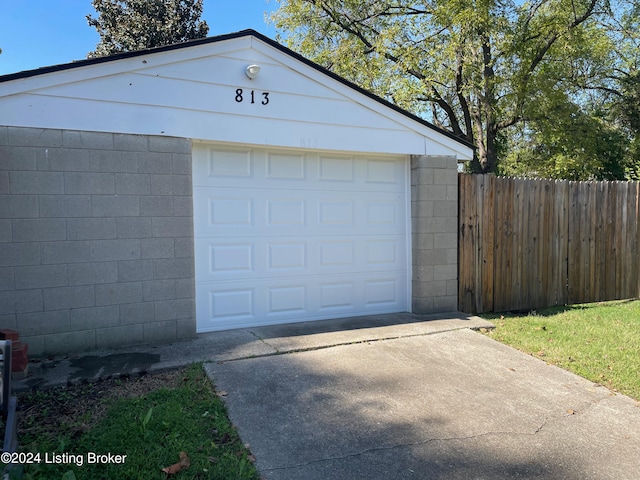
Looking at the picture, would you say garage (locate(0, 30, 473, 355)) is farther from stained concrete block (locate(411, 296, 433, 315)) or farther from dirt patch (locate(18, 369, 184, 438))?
dirt patch (locate(18, 369, 184, 438))

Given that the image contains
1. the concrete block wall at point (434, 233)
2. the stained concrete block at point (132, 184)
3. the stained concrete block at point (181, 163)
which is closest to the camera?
the stained concrete block at point (132, 184)

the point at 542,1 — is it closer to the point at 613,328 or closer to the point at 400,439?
the point at 613,328

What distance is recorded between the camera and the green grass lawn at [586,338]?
4488 mm

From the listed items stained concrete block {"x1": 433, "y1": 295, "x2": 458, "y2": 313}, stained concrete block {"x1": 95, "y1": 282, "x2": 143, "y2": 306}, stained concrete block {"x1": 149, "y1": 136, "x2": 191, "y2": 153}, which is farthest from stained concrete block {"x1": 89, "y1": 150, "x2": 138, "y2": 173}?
stained concrete block {"x1": 433, "y1": 295, "x2": 458, "y2": 313}

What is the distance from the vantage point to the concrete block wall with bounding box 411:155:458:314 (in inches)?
254

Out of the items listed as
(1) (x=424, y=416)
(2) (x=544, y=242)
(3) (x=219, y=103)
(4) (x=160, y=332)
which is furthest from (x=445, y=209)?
(4) (x=160, y=332)

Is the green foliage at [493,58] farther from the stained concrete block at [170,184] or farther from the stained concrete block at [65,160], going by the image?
the stained concrete block at [65,160]

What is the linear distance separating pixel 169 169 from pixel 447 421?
3854 millimetres

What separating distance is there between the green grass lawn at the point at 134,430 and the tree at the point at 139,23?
18.6 m

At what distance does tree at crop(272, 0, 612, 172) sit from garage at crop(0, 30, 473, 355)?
27.1 ft

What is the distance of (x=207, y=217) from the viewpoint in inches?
215

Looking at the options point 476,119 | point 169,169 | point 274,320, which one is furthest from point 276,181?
point 476,119

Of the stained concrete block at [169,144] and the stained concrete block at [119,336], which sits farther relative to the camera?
the stained concrete block at [169,144]

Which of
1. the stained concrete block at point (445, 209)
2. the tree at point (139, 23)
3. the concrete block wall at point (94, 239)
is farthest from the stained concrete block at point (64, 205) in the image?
the tree at point (139, 23)
